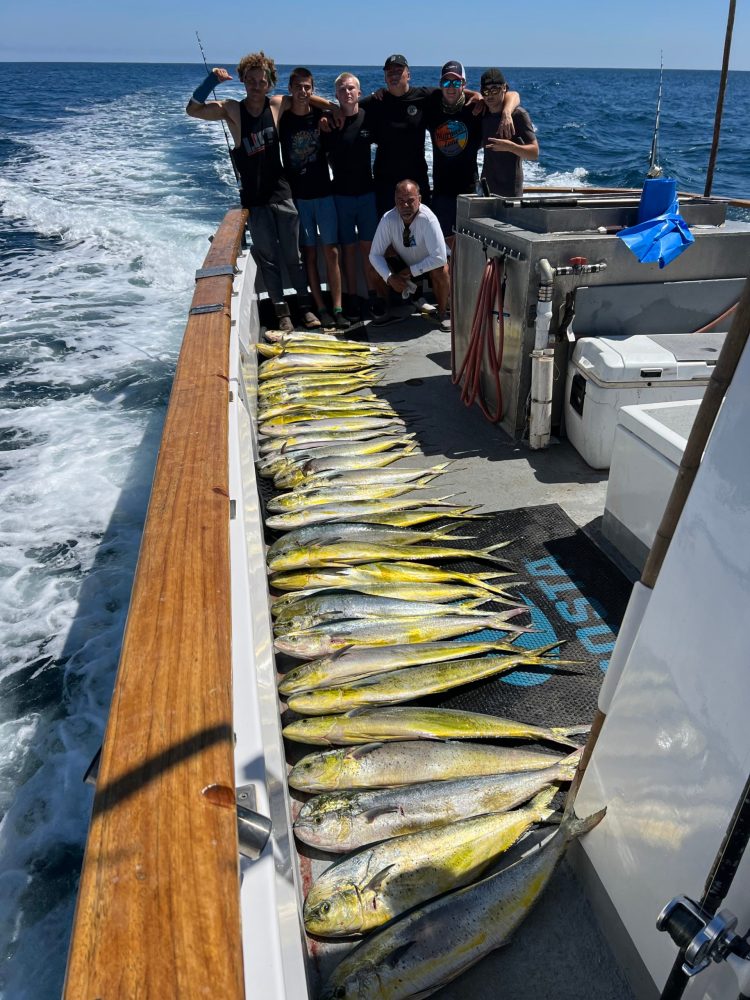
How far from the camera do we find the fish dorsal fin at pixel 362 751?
2.21m

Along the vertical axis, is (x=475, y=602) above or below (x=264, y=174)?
below

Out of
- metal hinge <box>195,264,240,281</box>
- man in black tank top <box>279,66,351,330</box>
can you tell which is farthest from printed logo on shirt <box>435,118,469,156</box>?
metal hinge <box>195,264,240,281</box>

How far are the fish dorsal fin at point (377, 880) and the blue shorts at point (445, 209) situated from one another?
234 inches

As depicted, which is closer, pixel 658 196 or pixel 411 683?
pixel 411 683

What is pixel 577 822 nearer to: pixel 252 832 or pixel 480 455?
pixel 252 832

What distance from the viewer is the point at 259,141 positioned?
588 centimetres

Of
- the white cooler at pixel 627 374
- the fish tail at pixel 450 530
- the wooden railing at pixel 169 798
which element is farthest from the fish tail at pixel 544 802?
the white cooler at pixel 627 374

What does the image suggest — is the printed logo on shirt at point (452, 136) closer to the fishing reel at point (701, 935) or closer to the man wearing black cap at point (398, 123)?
the man wearing black cap at point (398, 123)

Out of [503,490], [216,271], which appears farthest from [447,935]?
[216,271]

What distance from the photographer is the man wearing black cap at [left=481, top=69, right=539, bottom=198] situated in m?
5.82

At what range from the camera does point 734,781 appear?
108 centimetres

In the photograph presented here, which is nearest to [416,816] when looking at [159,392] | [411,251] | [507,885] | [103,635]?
[507,885]

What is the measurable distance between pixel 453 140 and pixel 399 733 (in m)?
5.58

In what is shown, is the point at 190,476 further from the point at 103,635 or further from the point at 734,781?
the point at 103,635
